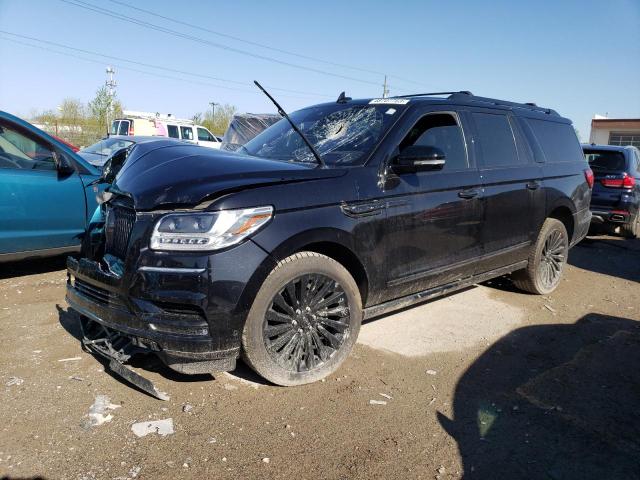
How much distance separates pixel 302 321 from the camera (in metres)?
3.25

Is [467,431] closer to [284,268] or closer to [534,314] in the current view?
[284,268]

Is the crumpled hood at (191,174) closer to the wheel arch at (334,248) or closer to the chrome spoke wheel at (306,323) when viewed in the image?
the wheel arch at (334,248)

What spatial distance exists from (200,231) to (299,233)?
23.9 inches

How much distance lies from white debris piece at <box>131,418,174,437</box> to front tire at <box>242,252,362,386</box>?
573mm

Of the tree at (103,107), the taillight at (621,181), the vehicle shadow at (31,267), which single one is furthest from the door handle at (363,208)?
the tree at (103,107)

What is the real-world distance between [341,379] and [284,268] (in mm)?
994

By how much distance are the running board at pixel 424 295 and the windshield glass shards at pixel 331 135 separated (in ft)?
3.60

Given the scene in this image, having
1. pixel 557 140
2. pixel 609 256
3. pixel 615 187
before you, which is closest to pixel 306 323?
pixel 557 140

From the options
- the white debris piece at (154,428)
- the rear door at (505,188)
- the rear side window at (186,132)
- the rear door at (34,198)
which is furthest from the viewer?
the rear side window at (186,132)

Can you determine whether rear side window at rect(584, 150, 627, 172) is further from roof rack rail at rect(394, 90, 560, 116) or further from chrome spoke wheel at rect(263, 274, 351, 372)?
chrome spoke wheel at rect(263, 274, 351, 372)

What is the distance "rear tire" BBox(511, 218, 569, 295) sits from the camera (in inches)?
212

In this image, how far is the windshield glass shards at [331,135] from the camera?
147 inches

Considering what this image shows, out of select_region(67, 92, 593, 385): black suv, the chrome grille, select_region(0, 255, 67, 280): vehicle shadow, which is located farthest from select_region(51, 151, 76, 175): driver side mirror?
the chrome grille

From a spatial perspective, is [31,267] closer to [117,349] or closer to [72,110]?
[117,349]
